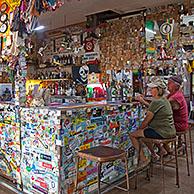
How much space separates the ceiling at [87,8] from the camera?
5781 millimetres

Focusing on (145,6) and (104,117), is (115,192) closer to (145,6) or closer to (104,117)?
(104,117)

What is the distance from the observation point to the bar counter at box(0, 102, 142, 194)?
2.74 metres

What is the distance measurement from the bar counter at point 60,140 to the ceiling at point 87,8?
2983 millimetres

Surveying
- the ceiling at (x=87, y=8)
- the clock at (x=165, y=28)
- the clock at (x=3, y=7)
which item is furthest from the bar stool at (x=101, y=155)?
the clock at (x=165, y=28)

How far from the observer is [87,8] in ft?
20.5

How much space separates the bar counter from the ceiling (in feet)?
9.79

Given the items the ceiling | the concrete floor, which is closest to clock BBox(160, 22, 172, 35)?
the ceiling

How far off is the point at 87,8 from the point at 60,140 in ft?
14.6

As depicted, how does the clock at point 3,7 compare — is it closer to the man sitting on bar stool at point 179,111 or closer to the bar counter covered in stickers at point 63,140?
the bar counter covered in stickers at point 63,140

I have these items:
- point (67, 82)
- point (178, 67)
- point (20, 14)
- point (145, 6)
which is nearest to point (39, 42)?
point (67, 82)

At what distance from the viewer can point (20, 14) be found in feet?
10.5

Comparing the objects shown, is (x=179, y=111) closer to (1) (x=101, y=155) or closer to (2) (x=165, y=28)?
(1) (x=101, y=155)

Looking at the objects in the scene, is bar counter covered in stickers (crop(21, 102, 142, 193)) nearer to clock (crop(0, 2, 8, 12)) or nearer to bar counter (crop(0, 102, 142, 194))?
bar counter (crop(0, 102, 142, 194))

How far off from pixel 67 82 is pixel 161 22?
3303mm
